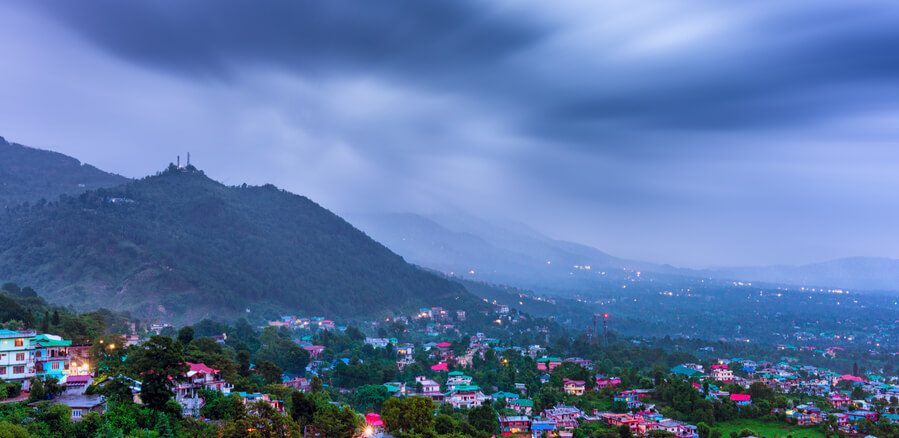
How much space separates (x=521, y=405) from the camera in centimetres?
3256

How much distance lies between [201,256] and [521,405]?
58.3 meters

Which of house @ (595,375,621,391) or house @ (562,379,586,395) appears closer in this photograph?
house @ (562,379,586,395)

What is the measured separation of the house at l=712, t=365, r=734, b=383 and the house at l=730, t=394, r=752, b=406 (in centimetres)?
999

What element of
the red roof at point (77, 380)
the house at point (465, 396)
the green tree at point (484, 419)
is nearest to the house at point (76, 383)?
the red roof at point (77, 380)

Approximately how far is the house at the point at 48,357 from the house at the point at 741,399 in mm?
32820

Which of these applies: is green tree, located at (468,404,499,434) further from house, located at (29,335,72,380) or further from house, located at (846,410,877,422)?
house, located at (846,410,877,422)

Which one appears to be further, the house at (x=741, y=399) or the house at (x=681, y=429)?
the house at (x=741, y=399)

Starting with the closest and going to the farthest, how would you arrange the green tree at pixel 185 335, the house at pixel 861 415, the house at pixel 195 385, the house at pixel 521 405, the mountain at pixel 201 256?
the house at pixel 195 385 < the green tree at pixel 185 335 < the house at pixel 861 415 < the house at pixel 521 405 < the mountain at pixel 201 256

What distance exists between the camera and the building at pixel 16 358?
72.6ft

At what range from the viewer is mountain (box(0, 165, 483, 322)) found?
64.8 meters

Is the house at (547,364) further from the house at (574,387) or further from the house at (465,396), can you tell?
the house at (465,396)

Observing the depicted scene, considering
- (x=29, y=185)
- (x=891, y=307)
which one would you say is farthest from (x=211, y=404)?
(x=891, y=307)

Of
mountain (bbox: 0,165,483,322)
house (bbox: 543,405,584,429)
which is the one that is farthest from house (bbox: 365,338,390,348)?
house (bbox: 543,405,584,429)

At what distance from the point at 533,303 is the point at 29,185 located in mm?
83961
